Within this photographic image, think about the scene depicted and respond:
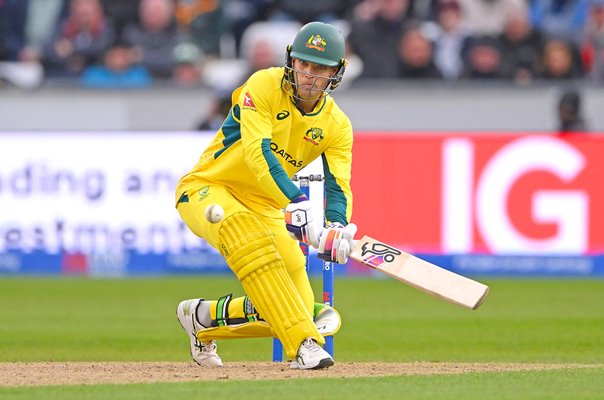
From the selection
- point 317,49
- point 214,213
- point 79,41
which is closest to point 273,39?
point 79,41

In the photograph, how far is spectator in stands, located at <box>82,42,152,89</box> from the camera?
18.0m

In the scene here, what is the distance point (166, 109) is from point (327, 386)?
10479mm

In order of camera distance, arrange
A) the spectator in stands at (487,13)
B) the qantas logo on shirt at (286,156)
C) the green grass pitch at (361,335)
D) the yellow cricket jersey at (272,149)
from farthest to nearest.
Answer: the spectator in stands at (487,13) → the qantas logo on shirt at (286,156) → the yellow cricket jersey at (272,149) → the green grass pitch at (361,335)

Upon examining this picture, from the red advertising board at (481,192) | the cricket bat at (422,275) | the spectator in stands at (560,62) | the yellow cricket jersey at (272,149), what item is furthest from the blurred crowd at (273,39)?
the cricket bat at (422,275)

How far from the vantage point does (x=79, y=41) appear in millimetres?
18641

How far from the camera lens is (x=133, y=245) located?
15.9 m

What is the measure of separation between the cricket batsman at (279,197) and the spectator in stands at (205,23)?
10.4m

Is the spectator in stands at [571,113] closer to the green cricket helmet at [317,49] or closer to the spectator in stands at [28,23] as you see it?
the spectator in stands at [28,23]

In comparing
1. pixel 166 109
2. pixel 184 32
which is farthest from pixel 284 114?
pixel 184 32

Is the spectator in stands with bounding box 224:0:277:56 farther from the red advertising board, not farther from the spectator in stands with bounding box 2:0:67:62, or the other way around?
the red advertising board

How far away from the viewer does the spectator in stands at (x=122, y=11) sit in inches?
738

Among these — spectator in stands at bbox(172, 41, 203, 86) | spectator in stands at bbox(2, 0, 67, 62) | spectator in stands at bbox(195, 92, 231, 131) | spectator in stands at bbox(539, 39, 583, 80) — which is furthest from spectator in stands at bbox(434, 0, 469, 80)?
Result: spectator in stands at bbox(2, 0, 67, 62)

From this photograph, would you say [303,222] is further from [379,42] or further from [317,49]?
[379,42]

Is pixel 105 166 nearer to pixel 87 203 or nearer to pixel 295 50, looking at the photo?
pixel 87 203
